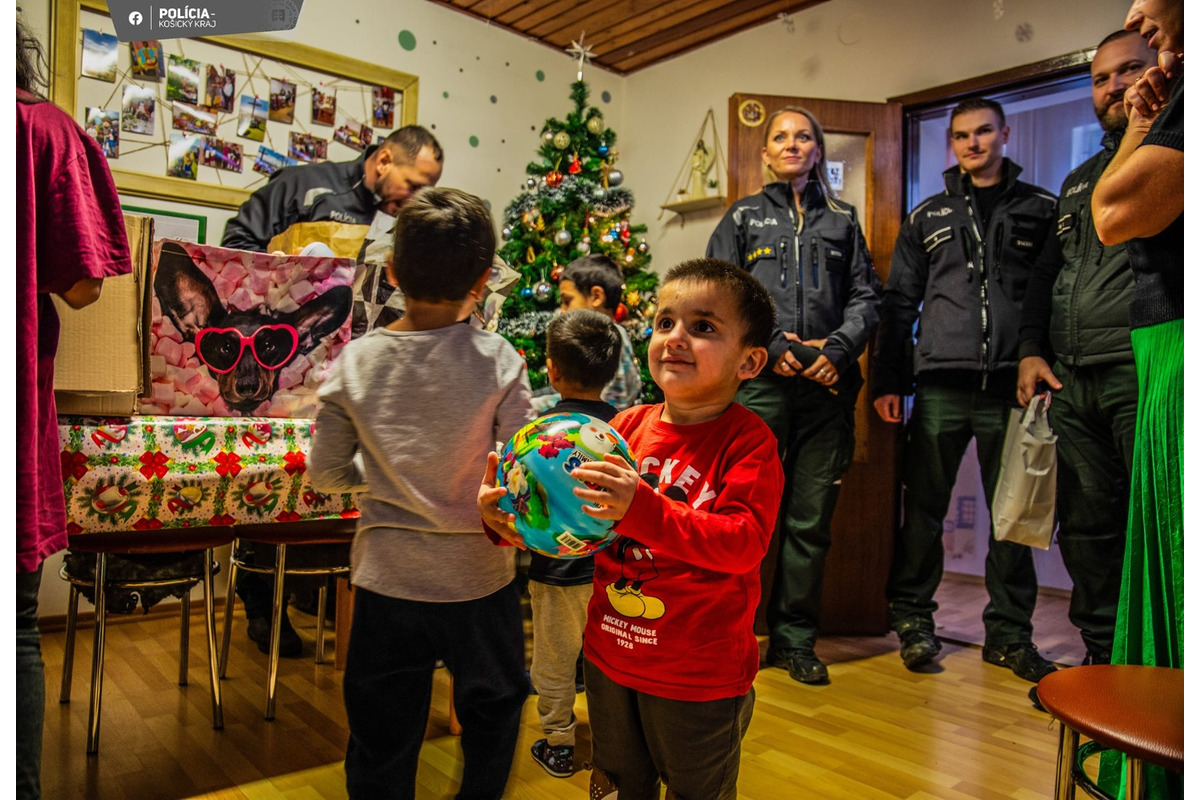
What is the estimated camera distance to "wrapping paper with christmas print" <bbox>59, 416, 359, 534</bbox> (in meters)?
1.67

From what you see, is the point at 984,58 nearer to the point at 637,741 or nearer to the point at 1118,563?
the point at 1118,563

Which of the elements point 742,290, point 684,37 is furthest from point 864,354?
point 684,37

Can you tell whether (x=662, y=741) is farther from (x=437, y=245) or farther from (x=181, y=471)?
(x=181, y=471)

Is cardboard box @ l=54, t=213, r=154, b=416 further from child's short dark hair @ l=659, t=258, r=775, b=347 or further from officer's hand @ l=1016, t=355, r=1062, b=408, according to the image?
officer's hand @ l=1016, t=355, r=1062, b=408

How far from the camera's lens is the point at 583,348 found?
2055 millimetres

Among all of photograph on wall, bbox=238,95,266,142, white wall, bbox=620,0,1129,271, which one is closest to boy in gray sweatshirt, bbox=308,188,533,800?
photograph on wall, bbox=238,95,266,142

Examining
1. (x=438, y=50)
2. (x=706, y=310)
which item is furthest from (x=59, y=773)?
(x=438, y=50)

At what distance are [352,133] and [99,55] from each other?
1.10 metres

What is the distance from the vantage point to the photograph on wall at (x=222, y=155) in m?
3.71

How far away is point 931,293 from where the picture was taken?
10.3ft

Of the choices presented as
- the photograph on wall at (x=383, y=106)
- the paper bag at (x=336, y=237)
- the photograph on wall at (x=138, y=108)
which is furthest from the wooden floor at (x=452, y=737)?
the photograph on wall at (x=383, y=106)

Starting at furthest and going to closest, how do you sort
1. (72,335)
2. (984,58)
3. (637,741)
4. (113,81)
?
1. (984,58)
2. (113,81)
3. (72,335)
4. (637,741)

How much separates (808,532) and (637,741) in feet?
6.05

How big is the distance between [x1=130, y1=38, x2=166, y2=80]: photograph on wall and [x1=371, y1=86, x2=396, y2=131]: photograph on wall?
988mm
